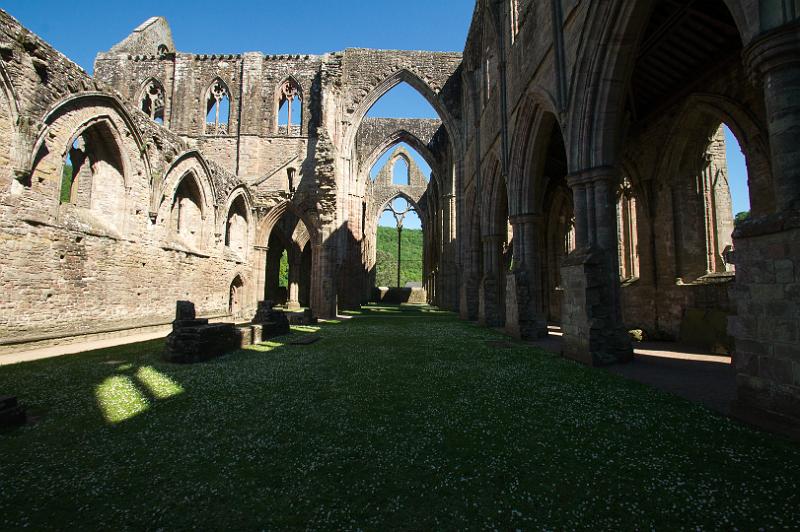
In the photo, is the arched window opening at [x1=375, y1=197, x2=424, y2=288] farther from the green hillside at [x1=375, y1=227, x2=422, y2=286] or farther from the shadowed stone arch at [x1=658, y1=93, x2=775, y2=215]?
the shadowed stone arch at [x1=658, y1=93, x2=775, y2=215]

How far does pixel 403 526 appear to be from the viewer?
70.3 inches

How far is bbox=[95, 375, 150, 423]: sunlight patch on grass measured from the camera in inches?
133

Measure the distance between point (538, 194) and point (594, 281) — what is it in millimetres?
4696

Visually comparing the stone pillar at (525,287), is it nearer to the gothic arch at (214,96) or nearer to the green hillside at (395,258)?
the gothic arch at (214,96)

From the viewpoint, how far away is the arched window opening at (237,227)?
16.8m

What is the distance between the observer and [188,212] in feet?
45.3

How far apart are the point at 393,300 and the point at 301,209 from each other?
17450mm

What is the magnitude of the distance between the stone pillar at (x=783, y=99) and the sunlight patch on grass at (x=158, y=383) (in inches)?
235

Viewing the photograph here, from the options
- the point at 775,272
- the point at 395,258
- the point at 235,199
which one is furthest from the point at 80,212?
the point at 395,258

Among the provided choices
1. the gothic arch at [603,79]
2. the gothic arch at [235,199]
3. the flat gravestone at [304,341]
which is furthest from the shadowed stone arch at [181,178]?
the gothic arch at [603,79]

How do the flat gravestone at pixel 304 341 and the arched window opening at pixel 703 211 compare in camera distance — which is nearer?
the flat gravestone at pixel 304 341

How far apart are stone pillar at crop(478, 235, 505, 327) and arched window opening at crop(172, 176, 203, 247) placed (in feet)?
35.3

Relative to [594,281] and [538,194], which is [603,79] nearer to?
[594,281]

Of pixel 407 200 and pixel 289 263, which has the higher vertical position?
pixel 407 200
